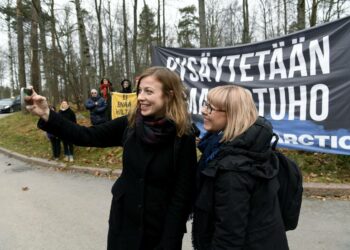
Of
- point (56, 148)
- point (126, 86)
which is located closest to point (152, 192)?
point (56, 148)

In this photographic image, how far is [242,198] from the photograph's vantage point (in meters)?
1.76

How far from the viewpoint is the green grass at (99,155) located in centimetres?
612

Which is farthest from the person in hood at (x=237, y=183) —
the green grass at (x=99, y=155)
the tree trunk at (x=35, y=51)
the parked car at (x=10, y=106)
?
the parked car at (x=10, y=106)

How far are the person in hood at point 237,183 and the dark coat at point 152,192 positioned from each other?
4.6 inches

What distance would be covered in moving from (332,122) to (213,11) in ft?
104

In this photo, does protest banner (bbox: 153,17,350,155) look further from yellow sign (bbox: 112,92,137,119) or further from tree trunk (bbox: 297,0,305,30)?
tree trunk (bbox: 297,0,305,30)

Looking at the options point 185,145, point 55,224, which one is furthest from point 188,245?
point 185,145

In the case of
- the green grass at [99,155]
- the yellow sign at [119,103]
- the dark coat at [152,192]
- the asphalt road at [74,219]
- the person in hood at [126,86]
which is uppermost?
the person in hood at [126,86]

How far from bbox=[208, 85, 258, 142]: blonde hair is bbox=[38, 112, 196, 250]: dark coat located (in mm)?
290

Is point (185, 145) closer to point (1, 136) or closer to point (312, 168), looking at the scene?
point (312, 168)

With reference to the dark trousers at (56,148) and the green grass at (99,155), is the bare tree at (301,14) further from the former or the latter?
the dark trousers at (56,148)

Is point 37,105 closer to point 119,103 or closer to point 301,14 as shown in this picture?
point 119,103

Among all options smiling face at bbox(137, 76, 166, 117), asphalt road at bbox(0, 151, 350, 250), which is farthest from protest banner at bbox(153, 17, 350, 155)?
smiling face at bbox(137, 76, 166, 117)

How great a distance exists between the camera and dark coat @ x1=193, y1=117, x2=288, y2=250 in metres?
1.77
